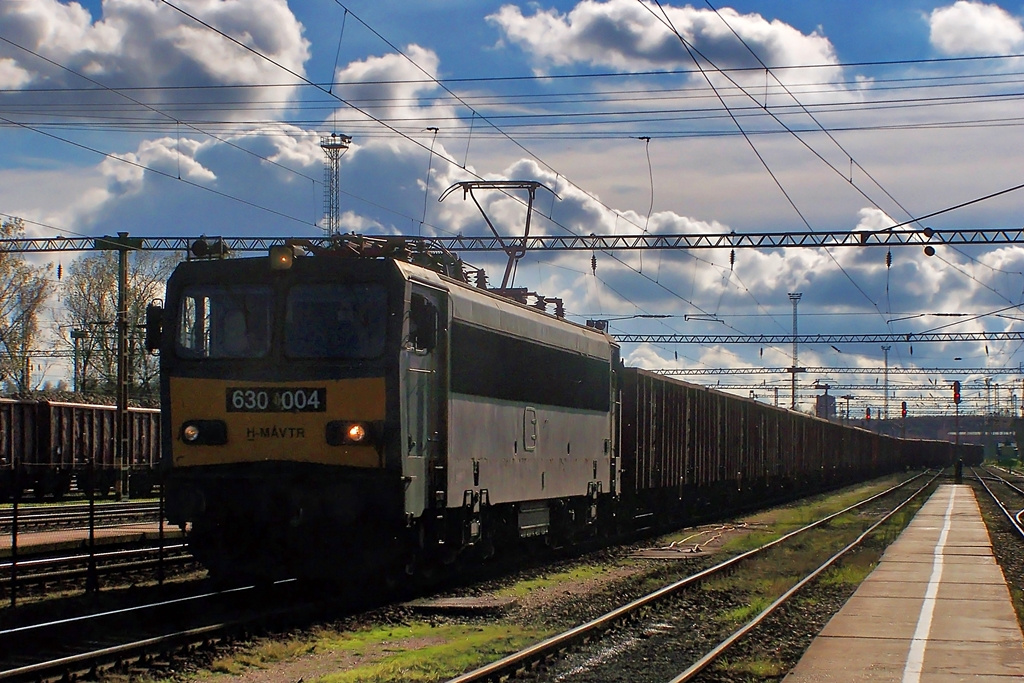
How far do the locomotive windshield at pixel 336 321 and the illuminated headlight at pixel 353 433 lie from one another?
0.67 meters

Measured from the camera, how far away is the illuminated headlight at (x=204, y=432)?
1245 cm

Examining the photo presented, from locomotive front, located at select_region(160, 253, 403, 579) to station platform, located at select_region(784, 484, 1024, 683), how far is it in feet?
14.2

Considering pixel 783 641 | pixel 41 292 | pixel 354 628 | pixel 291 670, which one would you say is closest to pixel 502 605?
pixel 354 628

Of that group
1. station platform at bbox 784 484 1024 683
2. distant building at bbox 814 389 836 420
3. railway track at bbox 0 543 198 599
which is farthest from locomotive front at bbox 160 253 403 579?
distant building at bbox 814 389 836 420

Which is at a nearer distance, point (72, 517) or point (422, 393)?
point (422, 393)

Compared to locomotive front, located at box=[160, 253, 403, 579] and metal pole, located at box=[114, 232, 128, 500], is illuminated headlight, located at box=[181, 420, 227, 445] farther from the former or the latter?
metal pole, located at box=[114, 232, 128, 500]

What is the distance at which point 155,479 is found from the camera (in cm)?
3447

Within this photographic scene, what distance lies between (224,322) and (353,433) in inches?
74.1

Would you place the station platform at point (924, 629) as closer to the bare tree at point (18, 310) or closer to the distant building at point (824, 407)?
the bare tree at point (18, 310)

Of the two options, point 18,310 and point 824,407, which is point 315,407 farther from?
point 824,407

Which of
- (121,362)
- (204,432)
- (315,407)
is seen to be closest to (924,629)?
(315,407)

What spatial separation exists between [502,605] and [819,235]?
70.7 ft

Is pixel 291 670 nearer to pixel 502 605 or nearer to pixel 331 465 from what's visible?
pixel 331 465

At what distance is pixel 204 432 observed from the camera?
41.1 feet
